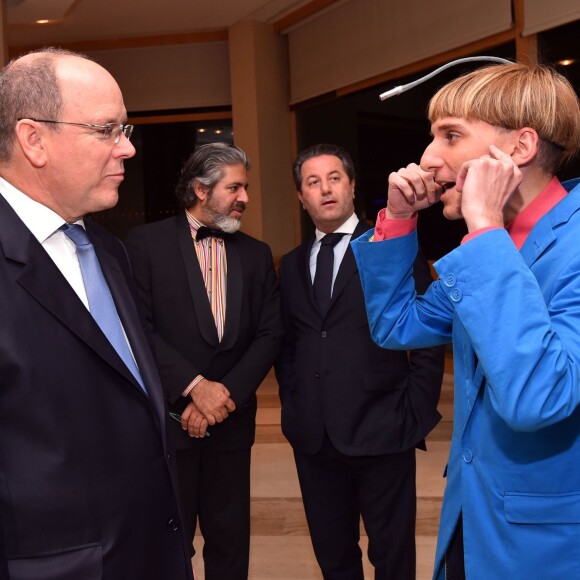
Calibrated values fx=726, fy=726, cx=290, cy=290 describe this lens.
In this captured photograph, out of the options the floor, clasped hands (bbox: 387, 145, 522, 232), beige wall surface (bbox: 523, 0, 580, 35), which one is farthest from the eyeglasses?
beige wall surface (bbox: 523, 0, 580, 35)

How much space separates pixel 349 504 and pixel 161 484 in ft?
4.48

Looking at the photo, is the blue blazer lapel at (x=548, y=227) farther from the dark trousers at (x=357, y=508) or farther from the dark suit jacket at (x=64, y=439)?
the dark trousers at (x=357, y=508)

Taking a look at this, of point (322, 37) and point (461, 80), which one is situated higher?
point (322, 37)

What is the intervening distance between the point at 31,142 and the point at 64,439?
22.4 inches

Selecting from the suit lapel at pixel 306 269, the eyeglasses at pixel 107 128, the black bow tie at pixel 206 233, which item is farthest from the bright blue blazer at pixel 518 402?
the black bow tie at pixel 206 233

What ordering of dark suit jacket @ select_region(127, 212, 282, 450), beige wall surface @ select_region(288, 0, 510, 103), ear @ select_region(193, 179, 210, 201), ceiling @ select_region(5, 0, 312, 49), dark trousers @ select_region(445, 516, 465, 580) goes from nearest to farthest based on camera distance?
dark trousers @ select_region(445, 516, 465, 580) → dark suit jacket @ select_region(127, 212, 282, 450) → ear @ select_region(193, 179, 210, 201) → beige wall surface @ select_region(288, 0, 510, 103) → ceiling @ select_region(5, 0, 312, 49)

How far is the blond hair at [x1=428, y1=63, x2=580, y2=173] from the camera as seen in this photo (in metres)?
1.32

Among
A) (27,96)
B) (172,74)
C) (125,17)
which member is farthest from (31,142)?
(172,74)

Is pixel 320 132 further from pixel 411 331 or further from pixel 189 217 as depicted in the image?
pixel 411 331

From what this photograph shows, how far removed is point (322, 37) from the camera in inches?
302

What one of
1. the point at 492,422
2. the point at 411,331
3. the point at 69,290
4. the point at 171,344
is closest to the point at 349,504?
the point at 171,344

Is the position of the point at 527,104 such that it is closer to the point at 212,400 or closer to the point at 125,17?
the point at 212,400

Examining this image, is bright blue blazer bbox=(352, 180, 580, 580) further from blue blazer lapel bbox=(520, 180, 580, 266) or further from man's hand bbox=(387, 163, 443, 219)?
man's hand bbox=(387, 163, 443, 219)

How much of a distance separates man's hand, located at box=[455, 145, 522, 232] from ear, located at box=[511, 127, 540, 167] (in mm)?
85
